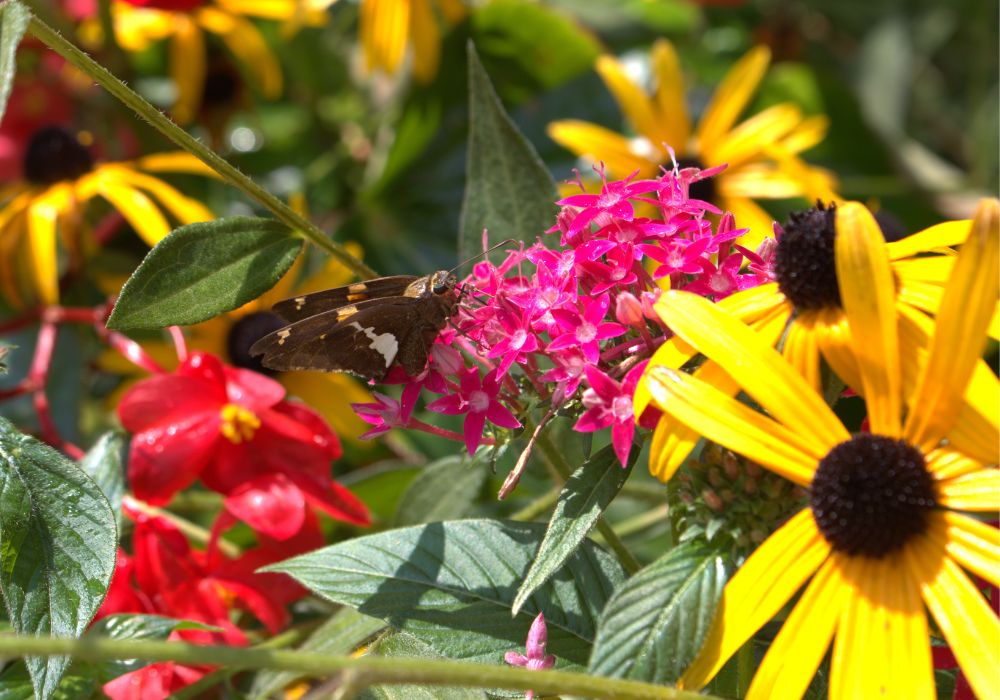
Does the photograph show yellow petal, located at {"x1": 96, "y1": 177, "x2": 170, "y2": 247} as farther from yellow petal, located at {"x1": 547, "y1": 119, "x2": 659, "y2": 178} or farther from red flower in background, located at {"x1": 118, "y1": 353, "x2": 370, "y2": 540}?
yellow petal, located at {"x1": 547, "y1": 119, "x2": 659, "y2": 178}

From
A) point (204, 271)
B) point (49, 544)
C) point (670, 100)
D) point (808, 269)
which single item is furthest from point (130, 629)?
point (670, 100)

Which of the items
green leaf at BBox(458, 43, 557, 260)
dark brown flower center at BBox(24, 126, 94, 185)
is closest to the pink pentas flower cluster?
Answer: green leaf at BBox(458, 43, 557, 260)

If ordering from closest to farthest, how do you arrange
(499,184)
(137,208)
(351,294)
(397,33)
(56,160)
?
(351,294)
(499,184)
(137,208)
(56,160)
(397,33)

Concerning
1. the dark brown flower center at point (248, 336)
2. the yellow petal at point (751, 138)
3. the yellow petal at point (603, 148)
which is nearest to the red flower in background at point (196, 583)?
the dark brown flower center at point (248, 336)

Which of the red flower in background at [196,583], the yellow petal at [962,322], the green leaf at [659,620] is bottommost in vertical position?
the red flower in background at [196,583]

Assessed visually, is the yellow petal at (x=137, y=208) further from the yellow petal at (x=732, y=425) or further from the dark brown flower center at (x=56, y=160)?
the yellow petal at (x=732, y=425)

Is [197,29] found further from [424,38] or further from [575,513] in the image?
[575,513]
